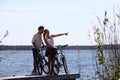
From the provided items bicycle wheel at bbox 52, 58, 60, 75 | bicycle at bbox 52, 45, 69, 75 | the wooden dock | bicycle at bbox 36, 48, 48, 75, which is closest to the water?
the wooden dock

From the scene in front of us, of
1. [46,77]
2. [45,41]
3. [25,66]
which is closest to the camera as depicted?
[46,77]

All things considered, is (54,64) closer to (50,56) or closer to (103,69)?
(50,56)

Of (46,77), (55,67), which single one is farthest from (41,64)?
(46,77)

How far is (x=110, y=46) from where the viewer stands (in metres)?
8.52

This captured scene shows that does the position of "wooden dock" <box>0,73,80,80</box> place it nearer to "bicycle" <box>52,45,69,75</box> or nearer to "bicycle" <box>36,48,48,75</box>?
"bicycle" <box>52,45,69,75</box>

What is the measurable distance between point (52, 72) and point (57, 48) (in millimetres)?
714

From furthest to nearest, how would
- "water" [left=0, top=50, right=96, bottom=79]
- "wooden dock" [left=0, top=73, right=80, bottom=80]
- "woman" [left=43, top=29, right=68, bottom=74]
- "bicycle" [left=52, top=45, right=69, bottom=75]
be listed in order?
"bicycle" [left=52, top=45, right=69, bottom=75]
"woman" [left=43, top=29, right=68, bottom=74]
"wooden dock" [left=0, top=73, right=80, bottom=80]
"water" [left=0, top=50, right=96, bottom=79]

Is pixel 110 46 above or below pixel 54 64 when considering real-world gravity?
above

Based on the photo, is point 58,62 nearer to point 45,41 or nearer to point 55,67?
point 55,67

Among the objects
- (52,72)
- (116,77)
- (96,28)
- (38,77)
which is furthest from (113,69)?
(52,72)

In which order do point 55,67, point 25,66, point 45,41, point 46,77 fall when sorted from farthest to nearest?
point 25,66 → point 55,67 → point 45,41 → point 46,77

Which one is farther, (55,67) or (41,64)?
(55,67)

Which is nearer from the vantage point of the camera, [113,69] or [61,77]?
[113,69]

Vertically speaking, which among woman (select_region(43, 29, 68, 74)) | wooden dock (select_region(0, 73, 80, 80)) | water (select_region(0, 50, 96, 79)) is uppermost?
woman (select_region(43, 29, 68, 74))
